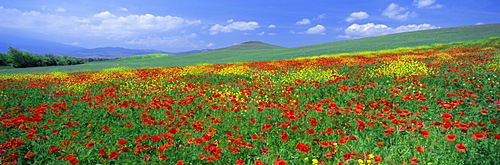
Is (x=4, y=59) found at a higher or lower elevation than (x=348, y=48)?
higher

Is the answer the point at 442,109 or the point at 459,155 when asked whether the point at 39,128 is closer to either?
the point at 459,155

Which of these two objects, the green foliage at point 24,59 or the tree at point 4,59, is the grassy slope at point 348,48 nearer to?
the green foliage at point 24,59

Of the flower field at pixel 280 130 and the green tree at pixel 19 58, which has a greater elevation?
the green tree at pixel 19 58

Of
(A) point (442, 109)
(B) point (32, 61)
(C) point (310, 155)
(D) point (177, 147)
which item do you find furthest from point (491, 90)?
(B) point (32, 61)

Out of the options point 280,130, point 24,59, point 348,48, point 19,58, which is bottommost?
point 280,130

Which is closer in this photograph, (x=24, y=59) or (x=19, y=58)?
(x=19, y=58)

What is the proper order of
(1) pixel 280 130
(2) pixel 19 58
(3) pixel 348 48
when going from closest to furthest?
(1) pixel 280 130, (3) pixel 348 48, (2) pixel 19 58

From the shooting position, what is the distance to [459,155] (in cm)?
436

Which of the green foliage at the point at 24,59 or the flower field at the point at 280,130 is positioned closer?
the flower field at the point at 280,130

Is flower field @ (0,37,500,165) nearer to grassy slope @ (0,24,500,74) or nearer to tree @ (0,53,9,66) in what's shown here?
grassy slope @ (0,24,500,74)

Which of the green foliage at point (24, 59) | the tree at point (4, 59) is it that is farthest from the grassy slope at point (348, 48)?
the tree at point (4, 59)

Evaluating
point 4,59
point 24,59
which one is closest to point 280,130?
point 24,59

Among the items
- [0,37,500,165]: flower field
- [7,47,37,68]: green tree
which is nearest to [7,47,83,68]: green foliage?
[7,47,37,68]: green tree

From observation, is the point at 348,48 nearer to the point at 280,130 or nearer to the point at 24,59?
the point at 280,130
